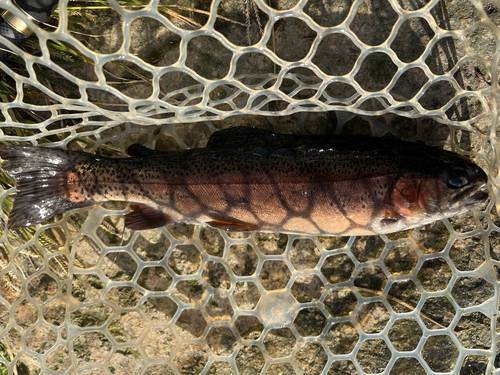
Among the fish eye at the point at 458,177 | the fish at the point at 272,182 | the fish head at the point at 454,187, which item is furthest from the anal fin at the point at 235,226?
the fish eye at the point at 458,177

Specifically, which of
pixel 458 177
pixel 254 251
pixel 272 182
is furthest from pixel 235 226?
pixel 458 177

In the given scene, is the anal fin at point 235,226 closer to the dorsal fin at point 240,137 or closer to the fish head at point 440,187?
the dorsal fin at point 240,137

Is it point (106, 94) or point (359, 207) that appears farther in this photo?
point (106, 94)

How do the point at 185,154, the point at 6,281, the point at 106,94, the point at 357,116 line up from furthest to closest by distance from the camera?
the point at 6,281, the point at 106,94, the point at 357,116, the point at 185,154

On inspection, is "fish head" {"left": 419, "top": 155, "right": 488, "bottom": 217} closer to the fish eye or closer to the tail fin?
the fish eye

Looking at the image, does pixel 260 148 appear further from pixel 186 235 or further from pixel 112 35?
pixel 112 35

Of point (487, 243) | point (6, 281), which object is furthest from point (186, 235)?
point (487, 243)
